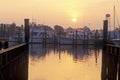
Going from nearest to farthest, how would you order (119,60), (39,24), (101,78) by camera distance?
(119,60) → (101,78) → (39,24)

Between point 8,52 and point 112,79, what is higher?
point 8,52

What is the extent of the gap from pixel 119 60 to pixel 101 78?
4753 mm

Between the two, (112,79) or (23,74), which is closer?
(112,79)

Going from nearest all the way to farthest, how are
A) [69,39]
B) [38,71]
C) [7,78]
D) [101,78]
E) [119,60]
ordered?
[7,78]
[119,60]
[101,78]
[38,71]
[69,39]

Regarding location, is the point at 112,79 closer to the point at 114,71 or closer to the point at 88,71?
the point at 114,71

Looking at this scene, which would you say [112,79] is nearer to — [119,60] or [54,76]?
[119,60]

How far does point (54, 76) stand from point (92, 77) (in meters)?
2.75

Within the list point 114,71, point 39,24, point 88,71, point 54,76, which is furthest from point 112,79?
point 39,24

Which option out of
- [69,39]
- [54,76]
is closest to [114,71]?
[54,76]

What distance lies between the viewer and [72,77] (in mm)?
24844

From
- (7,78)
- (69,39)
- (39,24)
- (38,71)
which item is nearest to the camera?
(7,78)

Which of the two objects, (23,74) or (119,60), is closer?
(119,60)

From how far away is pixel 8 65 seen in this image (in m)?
17.7

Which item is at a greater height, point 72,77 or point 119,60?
point 119,60
